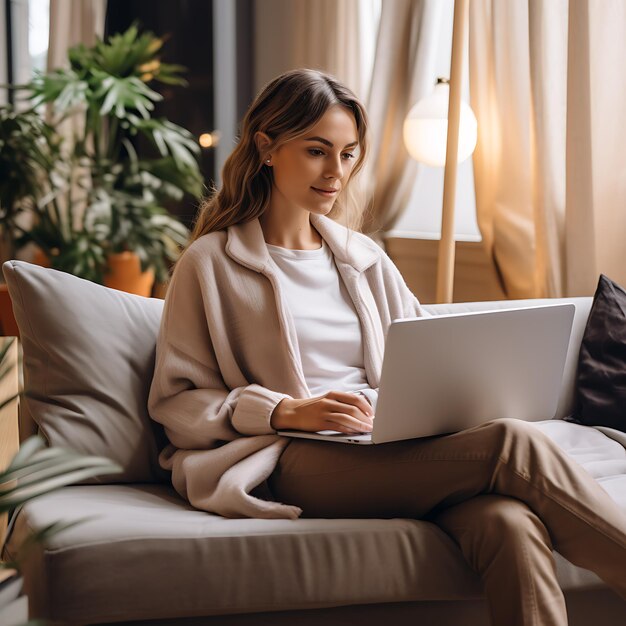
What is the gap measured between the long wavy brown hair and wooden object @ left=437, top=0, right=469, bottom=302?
3.63 feet

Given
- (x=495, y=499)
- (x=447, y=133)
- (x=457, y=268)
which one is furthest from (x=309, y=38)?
(x=495, y=499)

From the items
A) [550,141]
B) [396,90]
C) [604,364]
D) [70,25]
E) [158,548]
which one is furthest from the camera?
[70,25]

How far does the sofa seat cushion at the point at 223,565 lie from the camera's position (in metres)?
1.46

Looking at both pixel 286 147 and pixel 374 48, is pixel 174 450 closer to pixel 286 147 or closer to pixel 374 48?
pixel 286 147

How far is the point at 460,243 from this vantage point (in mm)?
3713

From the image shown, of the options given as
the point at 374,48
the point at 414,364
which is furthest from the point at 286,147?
the point at 374,48

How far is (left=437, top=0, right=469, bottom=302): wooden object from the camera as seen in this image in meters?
3.08

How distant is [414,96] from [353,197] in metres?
1.83

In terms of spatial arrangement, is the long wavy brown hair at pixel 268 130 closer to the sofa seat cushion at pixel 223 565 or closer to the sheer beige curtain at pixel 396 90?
the sofa seat cushion at pixel 223 565

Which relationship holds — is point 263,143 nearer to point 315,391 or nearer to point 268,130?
point 268,130

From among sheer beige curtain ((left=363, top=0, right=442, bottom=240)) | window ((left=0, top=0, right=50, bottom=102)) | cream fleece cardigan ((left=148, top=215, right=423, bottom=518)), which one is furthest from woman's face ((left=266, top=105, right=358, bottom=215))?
window ((left=0, top=0, right=50, bottom=102))

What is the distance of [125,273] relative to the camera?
488cm

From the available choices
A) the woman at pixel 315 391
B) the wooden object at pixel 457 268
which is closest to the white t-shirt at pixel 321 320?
the woman at pixel 315 391

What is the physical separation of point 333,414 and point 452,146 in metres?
1.71
